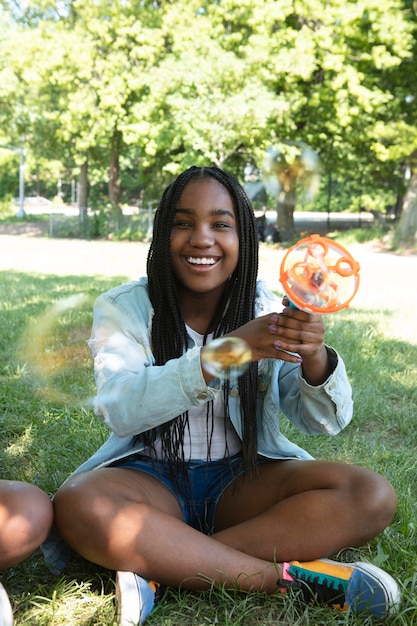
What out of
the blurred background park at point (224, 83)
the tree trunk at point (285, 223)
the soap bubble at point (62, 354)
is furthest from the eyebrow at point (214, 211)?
the tree trunk at point (285, 223)

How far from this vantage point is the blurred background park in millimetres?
12734

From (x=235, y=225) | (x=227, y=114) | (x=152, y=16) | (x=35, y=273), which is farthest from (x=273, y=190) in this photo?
(x=235, y=225)

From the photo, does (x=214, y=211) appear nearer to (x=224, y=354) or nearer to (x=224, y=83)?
(x=224, y=354)

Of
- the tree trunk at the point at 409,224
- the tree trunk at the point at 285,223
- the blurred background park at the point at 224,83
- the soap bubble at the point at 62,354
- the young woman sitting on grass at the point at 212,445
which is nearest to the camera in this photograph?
the young woman sitting on grass at the point at 212,445

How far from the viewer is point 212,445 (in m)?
1.87

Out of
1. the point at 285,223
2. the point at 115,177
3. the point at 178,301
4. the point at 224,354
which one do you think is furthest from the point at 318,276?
the point at 115,177

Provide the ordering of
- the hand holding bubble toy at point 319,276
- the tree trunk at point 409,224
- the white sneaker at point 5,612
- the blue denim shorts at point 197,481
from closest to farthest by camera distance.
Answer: the hand holding bubble toy at point 319,276, the white sneaker at point 5,612, the blue denim shorts at point 197,481, the tree trunk at point 409,224

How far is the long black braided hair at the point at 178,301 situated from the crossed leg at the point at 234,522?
107mm

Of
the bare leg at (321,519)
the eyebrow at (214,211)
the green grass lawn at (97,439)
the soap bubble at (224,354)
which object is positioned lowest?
the green grass lawn at (97,439)

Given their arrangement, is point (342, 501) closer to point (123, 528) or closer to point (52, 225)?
point (123, 528)

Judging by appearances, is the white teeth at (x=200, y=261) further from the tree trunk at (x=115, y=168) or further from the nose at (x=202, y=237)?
the tree trunk at (x=115, y=168)

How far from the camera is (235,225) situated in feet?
5.96

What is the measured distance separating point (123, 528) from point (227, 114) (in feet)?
39.1

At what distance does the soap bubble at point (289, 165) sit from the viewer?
13.8 m
